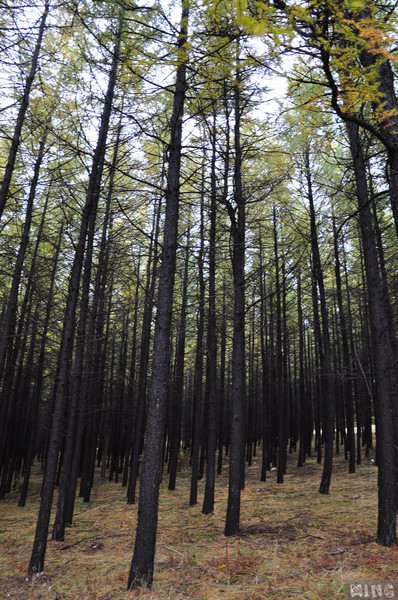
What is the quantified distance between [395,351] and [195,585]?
32.3ft

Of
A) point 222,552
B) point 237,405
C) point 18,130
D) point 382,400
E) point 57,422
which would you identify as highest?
point 18,130

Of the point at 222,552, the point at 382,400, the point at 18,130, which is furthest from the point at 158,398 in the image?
the point at 18,130

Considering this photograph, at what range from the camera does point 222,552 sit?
223 inches

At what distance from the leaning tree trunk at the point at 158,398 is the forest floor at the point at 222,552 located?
0.38m

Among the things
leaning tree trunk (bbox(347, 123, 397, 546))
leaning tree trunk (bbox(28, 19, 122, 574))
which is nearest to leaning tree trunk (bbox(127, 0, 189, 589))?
leaning tree trunk (bbox(28, 19, 122, 574))

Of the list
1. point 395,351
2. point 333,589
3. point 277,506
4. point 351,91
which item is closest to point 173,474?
point 277,506

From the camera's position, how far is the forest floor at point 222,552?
434 centimetres

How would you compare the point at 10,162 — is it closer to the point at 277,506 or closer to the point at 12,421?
the point at 277,506

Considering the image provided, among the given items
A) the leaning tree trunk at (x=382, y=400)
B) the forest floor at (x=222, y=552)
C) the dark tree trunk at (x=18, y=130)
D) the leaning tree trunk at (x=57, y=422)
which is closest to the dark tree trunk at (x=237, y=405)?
the forest floor at (x=222, y=552)

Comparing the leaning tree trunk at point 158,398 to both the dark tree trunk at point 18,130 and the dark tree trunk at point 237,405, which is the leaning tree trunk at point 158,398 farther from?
the dark tree trunk at point 18,130

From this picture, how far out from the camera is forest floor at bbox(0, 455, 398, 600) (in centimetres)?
434

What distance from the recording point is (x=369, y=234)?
6930 mm

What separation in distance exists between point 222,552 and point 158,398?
3117mm

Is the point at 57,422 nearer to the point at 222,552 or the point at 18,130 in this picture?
the point at 222,552
